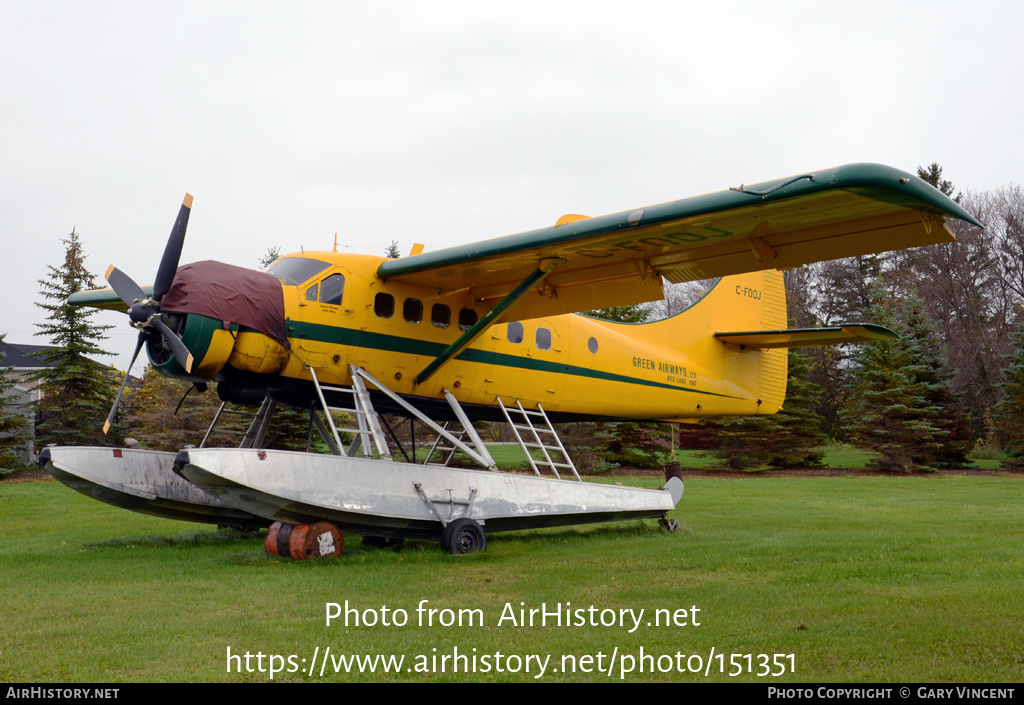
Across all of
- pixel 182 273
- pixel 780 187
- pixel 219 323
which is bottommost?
pixel 219 323

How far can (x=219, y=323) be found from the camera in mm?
9188

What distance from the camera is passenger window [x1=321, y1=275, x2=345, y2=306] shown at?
10.2 m

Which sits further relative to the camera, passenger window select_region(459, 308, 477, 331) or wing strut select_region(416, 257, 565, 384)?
passenger window select_region(459, 308, 477, 331)

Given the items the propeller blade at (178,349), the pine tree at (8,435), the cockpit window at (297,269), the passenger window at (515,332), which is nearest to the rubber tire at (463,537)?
the passenger window at (515,332)

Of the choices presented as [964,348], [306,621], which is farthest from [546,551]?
[964,348]

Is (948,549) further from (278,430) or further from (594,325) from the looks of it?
(278,430)

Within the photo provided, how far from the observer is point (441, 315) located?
11.4 m

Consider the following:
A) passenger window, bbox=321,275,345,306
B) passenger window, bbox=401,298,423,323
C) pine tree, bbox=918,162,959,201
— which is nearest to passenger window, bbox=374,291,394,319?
passenger window, bbox=401,298,423,323

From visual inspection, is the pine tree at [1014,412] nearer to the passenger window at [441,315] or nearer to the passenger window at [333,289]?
the passenger window at [441,315]

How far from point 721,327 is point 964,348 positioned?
2508 centimetres

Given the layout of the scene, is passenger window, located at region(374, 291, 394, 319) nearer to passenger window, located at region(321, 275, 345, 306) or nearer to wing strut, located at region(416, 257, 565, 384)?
passenger window, located at region(321, 275, 345, 306)

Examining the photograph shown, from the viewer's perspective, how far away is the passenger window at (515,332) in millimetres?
12117

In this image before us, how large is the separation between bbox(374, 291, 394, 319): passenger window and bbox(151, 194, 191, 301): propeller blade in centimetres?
250

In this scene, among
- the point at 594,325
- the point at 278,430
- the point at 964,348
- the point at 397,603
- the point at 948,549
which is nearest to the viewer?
the point at 397,603
